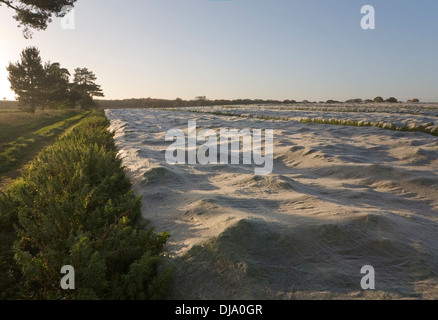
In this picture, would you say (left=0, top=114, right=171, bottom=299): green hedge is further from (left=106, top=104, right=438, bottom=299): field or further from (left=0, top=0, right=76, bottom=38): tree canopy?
(left=0, top=0, right=76, bottom=38): tree canopy

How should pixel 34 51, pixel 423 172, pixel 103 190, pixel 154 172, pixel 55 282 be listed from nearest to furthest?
pixel 55 282, pixel 103 190, pixel 154 172, pixel 423 172, pixel 34 51

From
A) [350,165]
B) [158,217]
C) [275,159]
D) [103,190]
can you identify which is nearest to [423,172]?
[350,165]

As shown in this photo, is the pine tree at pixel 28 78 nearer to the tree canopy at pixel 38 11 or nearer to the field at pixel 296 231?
the tree canopy at pixel 38 11

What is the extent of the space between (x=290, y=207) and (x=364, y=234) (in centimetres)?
87

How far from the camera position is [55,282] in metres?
1.85

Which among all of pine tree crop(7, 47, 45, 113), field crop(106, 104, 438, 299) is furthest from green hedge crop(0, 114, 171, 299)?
pine tree crop(7, 47, 45, 113)

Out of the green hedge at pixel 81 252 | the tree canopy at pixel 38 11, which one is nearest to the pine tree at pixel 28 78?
the tree canopy at pixel 38 11

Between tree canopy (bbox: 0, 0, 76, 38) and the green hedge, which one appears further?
tree canopy (bbox: 0, 0, 76, 38)

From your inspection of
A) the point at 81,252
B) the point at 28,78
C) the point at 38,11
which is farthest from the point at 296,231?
the point at 28,78

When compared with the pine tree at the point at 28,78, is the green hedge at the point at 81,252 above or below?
below

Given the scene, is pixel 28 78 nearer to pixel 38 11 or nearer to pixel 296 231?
pixel 38 11

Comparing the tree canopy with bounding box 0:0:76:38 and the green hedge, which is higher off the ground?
the tree canopy with bounding box 0:0:76:38
